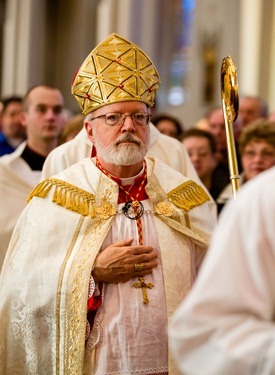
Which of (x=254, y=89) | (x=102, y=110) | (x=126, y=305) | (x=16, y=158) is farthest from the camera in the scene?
(x=254, y=89)

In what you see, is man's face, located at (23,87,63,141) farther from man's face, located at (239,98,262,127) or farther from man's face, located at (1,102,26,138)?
man's face, located at (1,102,26,138)

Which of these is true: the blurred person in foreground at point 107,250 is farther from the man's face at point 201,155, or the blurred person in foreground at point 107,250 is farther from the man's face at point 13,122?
the man's face at point 13,122

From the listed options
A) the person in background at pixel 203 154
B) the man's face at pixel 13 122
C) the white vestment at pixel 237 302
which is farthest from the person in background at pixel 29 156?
the white vestment at pixel 237 302

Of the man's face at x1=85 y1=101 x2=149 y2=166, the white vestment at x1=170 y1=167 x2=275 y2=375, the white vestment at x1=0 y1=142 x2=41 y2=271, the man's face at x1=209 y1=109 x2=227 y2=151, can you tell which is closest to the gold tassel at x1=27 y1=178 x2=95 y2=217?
the man's face at x1=85 y1=101 x2=149 y2=166

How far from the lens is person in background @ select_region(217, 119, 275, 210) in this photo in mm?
7367

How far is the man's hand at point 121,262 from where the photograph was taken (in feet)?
17.5

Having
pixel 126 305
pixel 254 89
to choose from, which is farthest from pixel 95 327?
pixel 254 89

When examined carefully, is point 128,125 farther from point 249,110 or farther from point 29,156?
point 249,110

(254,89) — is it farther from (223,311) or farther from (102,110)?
(223,311)

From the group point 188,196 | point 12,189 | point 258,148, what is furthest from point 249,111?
point 188,196

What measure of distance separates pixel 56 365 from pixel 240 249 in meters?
2.45

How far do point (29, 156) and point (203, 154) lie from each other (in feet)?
4.10

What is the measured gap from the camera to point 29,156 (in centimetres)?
816

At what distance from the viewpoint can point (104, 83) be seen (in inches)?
227
